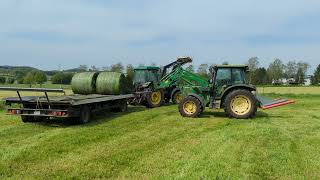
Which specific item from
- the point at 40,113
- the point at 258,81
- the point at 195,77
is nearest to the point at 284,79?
the point at 258,81

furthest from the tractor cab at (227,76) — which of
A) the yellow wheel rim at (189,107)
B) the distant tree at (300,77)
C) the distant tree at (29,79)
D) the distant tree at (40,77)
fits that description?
the distant tree at (300,77)

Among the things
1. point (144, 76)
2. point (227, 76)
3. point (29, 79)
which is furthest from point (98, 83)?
point (29, 79)

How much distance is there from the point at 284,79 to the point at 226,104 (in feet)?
295

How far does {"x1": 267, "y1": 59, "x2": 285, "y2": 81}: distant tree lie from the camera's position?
302 ft

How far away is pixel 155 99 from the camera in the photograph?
66.8 feet

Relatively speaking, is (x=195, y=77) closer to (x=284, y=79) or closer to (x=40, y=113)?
(x=40, y=113)

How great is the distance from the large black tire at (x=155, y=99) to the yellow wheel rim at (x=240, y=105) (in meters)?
5.96

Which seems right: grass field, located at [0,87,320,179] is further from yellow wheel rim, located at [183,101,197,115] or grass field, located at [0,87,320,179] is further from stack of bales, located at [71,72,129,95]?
stack of bales, located at [71,72,129,95]

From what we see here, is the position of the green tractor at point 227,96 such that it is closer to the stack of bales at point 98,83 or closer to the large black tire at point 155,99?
the stack of bales at point 98,83

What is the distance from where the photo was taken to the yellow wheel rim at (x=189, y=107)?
15.3 metres

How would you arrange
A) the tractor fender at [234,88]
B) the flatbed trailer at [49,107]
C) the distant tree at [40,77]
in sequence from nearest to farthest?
the flatbed trailer at [49,107]
the tractor fender at [234,88]
the distant tree at [40,77]

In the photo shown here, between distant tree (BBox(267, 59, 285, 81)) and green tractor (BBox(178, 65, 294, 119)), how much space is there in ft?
259

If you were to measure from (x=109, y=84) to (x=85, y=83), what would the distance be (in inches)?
39.5

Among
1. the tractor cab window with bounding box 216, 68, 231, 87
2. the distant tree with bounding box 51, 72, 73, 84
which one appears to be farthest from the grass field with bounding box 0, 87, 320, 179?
the distant tree with bounding box 51, 72, 73, 84
